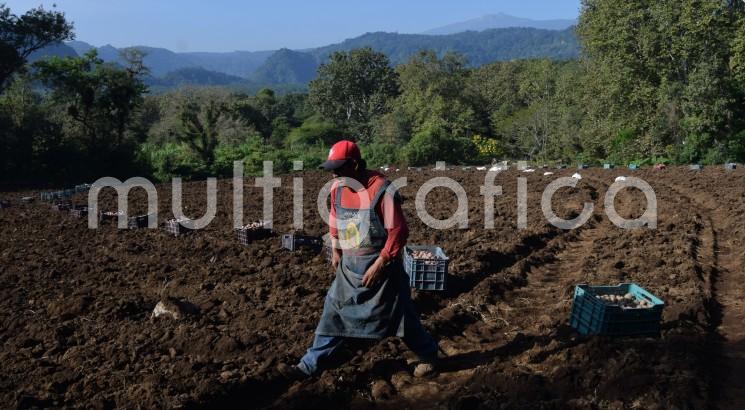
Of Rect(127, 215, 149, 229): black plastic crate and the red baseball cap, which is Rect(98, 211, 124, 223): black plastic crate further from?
the red baseball cap

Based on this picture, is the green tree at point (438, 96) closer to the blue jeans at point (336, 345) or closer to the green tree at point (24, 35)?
the green tree at point (24, 35)

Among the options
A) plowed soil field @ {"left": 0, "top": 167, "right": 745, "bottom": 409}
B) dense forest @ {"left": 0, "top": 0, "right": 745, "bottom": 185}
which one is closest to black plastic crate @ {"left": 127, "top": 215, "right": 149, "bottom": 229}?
plowed soil field @ {"left": 0, "top": 167, "right": 745, "bottom": 409}

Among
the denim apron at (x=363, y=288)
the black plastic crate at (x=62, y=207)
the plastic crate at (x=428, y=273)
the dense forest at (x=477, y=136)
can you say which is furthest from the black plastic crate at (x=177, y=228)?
the dense forest at (x=477, y=136)

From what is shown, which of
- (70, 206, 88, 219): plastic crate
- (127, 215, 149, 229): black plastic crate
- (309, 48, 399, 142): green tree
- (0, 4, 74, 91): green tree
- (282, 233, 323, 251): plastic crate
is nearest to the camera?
(282, 233, 323, 251): plastic crate

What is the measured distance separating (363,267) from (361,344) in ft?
3.83

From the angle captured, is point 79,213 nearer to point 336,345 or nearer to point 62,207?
point 62,207

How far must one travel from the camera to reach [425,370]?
4.66 meters

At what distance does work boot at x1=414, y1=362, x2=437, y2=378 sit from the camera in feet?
15.3

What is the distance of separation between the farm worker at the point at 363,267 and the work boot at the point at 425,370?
21cm

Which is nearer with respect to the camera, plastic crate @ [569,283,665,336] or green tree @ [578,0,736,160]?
plastic crate @ [569,283,665,336]

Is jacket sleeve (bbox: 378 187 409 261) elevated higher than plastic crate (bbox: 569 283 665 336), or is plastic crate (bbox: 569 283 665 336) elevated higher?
jacket sleeve (bbox: 378 187 409 261)

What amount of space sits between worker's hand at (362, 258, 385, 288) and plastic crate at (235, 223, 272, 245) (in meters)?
5.63

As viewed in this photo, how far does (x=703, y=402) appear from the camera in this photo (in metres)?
3.96

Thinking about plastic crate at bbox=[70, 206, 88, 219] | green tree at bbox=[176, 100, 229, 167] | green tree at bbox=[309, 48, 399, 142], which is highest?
green tree at bbox=[309, 48, 399, 142]
